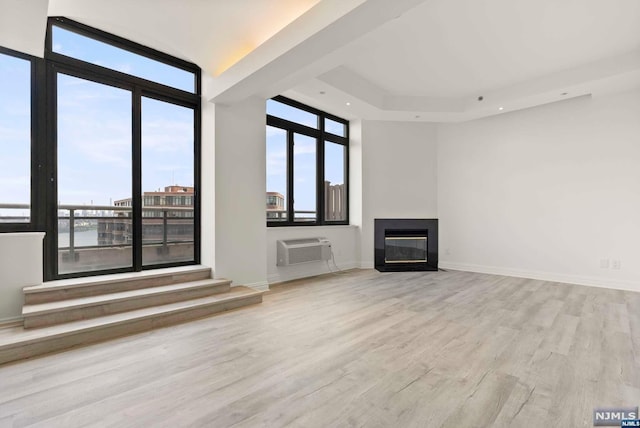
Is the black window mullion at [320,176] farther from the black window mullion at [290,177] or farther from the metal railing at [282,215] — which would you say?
the black window mullion at [290,177]

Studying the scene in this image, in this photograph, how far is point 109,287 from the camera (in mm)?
3238

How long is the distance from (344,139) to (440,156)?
2.03 meters

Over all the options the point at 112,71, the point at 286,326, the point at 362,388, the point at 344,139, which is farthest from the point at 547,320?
the point at 112,71

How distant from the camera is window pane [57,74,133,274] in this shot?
328 cm

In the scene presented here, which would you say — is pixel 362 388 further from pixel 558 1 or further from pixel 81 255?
pixel 558 1

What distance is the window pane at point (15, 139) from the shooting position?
293 cm

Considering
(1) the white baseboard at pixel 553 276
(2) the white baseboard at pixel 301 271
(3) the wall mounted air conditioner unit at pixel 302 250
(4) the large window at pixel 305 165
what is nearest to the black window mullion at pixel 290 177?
(4) the large window at pixel 305 165

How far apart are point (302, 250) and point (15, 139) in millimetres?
3608

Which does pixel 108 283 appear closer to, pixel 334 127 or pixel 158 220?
pixel 158 220

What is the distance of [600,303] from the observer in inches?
152

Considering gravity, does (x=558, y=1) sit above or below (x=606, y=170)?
above

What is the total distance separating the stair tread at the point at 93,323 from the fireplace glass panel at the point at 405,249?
135 inches

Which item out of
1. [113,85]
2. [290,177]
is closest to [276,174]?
[290,177]

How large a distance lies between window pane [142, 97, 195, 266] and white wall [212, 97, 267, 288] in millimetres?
402
